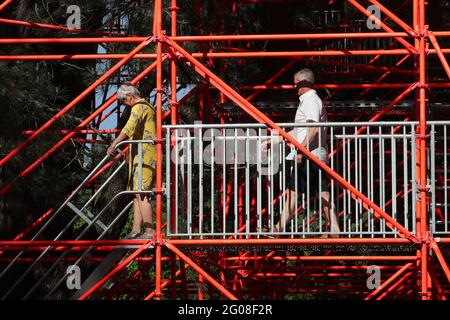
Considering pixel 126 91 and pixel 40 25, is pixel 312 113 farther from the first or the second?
pixel 40 25

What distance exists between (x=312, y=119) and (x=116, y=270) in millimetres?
2297

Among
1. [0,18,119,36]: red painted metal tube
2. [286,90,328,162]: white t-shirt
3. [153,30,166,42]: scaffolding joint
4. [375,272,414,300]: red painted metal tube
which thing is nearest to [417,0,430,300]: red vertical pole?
[286,90,328,162]: white t-shirt

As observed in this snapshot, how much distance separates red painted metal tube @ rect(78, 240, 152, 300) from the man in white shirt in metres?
1.25

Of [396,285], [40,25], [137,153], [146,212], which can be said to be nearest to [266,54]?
[137,153]

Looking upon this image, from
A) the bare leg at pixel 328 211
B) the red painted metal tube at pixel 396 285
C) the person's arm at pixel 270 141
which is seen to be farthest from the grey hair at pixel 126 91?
the red painted metal tube at pixel 396 285

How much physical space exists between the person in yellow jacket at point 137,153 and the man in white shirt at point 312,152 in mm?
1129

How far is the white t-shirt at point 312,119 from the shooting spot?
592 inches

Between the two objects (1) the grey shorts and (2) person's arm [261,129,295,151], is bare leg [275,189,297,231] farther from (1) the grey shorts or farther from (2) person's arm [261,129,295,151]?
(2) person's arm [261,129,295,151]

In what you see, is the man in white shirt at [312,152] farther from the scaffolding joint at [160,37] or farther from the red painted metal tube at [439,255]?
the scaffolding joint at [160,37]
